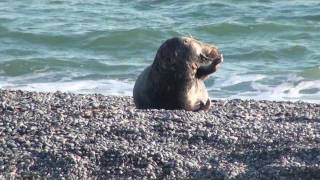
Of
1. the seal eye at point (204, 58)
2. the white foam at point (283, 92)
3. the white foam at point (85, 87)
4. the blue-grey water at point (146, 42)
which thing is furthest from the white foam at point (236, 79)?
the seal eye at point (204, 58)

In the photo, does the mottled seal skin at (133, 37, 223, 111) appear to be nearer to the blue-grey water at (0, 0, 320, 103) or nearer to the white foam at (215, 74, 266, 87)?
the blue-grey water at (0, 0, 320, 103)

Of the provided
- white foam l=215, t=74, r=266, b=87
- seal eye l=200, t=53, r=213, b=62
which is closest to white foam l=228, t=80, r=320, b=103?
white foam l=215, t=74, r=266, b=87

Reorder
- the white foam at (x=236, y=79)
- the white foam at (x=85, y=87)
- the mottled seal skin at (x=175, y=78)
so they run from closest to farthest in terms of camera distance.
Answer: the mottled seal skin at (x=175, y=78)
the white foam at (x=85, y=87)
the white foam at (x=236, y=79)

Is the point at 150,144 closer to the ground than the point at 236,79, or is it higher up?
higher up

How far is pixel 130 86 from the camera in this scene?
12680mm

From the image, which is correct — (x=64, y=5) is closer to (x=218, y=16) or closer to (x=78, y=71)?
(x=218, y=16)

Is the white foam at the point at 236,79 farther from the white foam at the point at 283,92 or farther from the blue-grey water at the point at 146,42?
the white foam at the point at 283,92

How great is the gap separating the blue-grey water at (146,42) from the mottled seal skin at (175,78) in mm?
3050

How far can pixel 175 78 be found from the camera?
8.67 metres

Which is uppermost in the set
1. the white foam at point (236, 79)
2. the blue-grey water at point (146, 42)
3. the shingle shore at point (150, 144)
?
the shingle shore at point (150, 144)

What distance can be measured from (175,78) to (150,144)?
5.93 feet

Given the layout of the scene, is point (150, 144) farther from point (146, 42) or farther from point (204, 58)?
point (146, 42)

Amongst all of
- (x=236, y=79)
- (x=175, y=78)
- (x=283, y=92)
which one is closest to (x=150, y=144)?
(x=175, y=78)

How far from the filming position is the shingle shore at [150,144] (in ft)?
21.0
